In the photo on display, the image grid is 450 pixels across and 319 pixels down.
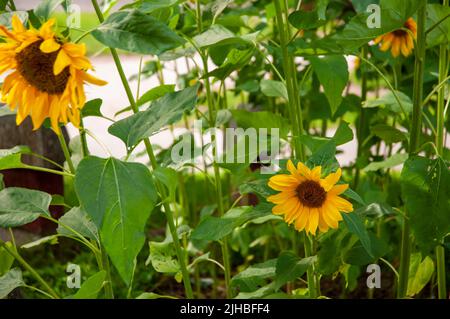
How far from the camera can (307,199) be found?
3.90ft

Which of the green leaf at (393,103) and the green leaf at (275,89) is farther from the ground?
the green leaf at (275,89)

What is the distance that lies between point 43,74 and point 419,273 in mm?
853

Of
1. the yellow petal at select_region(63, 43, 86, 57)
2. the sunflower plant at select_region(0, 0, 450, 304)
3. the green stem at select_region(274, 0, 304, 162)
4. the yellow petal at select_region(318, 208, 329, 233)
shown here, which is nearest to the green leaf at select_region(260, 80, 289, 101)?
the sunflower plant at select_region(0, 0, 450, 304)

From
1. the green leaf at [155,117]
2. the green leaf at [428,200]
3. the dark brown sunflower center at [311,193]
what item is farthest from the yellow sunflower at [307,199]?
the green leaf at [155,117]

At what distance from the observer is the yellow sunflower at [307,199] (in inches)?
45.5

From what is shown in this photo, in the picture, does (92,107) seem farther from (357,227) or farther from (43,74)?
(357,227)

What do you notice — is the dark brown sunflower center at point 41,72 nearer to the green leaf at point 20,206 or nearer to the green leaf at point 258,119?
the green leaf at point 20,206

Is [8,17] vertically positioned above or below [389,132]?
above

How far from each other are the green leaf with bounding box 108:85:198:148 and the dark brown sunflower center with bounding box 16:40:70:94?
3.9 inches

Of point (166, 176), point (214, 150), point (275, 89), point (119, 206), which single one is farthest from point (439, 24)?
point (119, 206)

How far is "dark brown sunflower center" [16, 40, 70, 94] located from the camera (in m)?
0.97

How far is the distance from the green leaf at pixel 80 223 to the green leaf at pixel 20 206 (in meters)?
0.06
